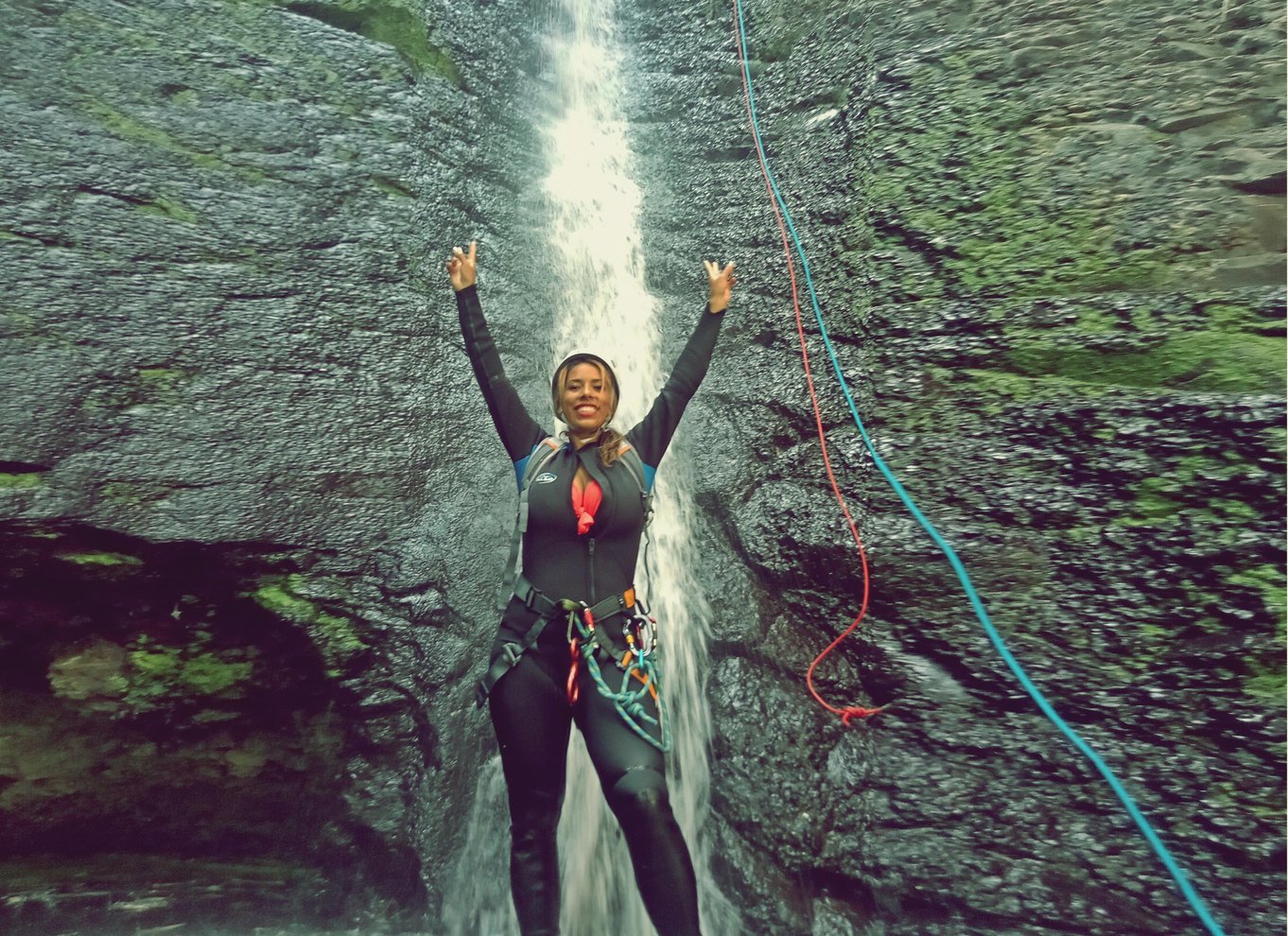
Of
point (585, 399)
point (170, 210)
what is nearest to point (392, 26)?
point (170, 210)

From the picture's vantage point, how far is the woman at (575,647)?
2.24m

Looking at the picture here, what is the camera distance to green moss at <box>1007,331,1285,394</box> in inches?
103

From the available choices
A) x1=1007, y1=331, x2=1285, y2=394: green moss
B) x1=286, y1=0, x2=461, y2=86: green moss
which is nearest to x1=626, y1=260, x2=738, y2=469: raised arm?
x1=1007, y1=331, x2=1285, y2=394: green moss

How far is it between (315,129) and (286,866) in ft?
12.0

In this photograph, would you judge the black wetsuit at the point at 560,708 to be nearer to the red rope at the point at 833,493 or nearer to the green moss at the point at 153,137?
the red rope at the point at 833,493

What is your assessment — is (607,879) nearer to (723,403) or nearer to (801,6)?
(723,403)

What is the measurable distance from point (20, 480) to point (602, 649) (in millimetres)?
2469

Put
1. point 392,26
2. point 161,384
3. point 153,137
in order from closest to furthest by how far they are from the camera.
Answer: point 161,384 < point 153,137 < point 392,26

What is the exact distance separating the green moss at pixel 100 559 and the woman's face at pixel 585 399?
77.3 inches

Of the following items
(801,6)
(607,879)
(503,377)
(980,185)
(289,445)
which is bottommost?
(607,879)

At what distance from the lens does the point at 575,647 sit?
2.40m

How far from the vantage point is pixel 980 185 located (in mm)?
3426

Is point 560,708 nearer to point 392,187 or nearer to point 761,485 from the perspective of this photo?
point 761,485

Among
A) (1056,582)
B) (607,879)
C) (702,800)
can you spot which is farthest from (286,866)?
(1056,582)
